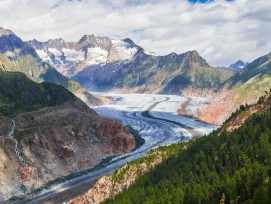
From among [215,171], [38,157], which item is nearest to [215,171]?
[215,171]

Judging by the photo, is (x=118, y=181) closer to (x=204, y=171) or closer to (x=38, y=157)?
(x=204, y=171)

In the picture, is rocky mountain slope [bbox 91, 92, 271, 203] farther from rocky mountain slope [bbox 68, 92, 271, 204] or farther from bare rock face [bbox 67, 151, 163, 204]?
bare rock face [bbox 67, 151, 163, 204]

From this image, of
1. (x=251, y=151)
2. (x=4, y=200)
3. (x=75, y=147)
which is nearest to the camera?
(x=251, y=151)

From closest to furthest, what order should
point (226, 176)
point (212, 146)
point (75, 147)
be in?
point (226, 176)
point (212, 146)
point (75, 147)

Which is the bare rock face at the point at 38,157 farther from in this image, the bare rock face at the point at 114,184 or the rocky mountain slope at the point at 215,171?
the rocky mountain slope at the point at 215,171

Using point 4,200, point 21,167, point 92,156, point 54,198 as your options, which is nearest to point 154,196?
point 54,198

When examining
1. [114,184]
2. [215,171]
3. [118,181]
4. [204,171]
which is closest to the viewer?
[215,171]

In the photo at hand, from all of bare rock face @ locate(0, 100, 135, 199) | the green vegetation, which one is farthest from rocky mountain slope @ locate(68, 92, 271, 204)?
bare rock face @ locate(0, 100, 135, 199)

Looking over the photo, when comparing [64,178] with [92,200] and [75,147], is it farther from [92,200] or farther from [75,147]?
[92,200]

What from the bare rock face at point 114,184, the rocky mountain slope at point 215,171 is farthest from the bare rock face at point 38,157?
the rocky mountain slope at point 215,171
